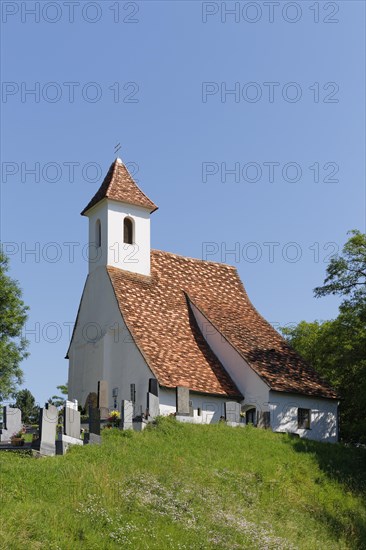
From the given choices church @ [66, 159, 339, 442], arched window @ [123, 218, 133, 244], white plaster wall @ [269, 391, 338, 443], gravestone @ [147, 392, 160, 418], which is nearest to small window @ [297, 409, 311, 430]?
church @ [66, 159, 339, 442]

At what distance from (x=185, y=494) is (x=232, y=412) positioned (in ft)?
31.7

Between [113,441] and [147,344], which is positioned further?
[147,344]

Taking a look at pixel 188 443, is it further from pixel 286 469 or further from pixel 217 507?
pixel 217 507

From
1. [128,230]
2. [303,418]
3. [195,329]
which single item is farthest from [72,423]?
[128,230]

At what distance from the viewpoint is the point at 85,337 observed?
40.4 m

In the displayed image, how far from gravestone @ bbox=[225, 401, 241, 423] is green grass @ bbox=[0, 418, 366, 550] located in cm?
124

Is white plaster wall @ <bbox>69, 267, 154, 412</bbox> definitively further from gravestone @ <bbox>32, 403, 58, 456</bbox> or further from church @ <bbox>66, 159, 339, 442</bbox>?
gravestone @ <bbox>32, 403, 58, 456</bbox>

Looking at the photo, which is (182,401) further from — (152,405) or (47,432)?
(47,432)

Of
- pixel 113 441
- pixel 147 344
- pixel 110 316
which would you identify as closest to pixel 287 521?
pixel 113 441

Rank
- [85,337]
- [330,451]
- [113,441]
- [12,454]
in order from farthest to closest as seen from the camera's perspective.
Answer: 1. [85,337]
2. [330,451]
3. [113,441]
4. [12,454]

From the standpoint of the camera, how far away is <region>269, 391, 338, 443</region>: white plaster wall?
35.9m

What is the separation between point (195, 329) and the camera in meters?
39.4

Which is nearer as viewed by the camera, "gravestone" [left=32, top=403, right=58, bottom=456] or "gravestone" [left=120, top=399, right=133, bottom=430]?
"gravestone" [left=32, top=403, right=58, bottom=456]

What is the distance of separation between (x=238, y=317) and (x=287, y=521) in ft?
58.7
